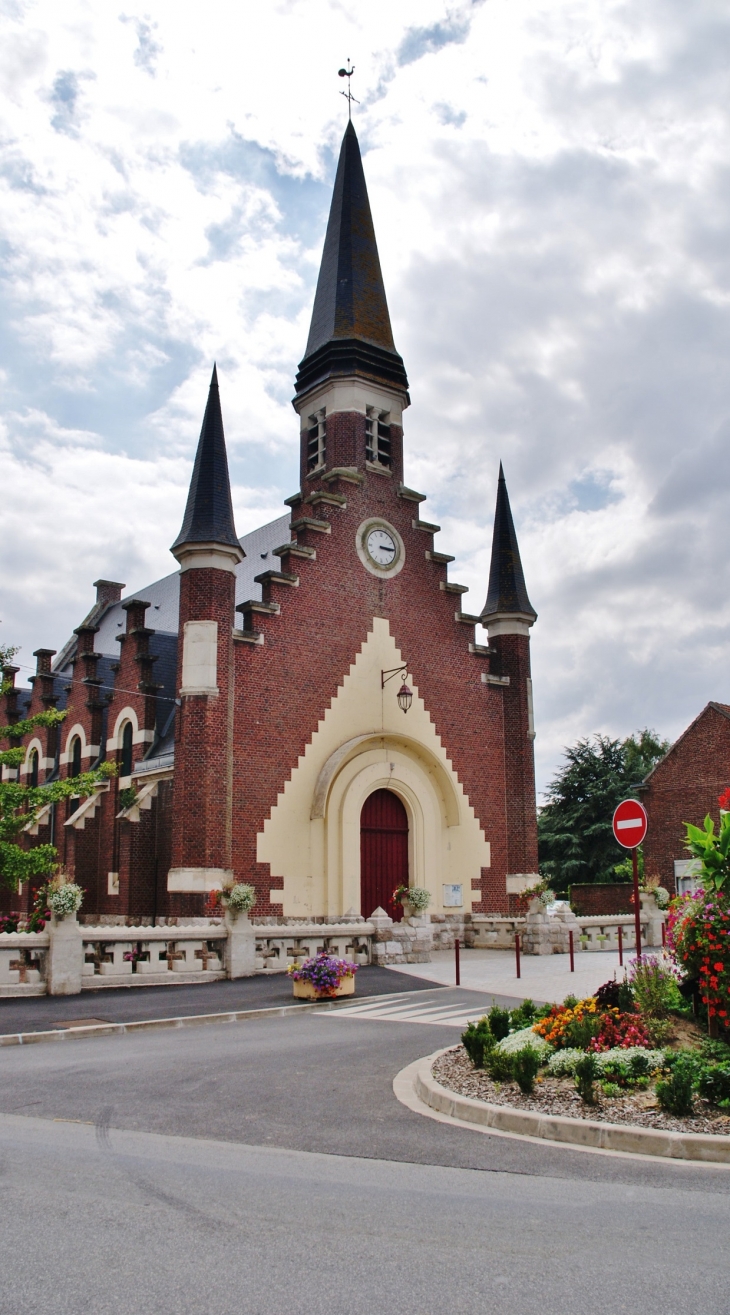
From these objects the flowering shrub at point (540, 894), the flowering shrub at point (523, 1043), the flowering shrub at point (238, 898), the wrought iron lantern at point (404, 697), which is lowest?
the flowering shrub at point (523, 1043)

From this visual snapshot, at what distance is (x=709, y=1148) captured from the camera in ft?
23.1

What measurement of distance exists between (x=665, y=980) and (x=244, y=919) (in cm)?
1142

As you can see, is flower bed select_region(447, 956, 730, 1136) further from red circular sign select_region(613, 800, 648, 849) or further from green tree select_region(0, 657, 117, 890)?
green tree select_region(0, 657, 117, 890)

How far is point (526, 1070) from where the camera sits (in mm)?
8438

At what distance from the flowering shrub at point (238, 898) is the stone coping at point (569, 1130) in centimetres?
1128

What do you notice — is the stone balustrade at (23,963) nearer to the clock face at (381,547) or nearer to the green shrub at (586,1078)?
the green shrub at (586,1078)

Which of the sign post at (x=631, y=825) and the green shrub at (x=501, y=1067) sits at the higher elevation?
the sign post at (x=631, y=825)

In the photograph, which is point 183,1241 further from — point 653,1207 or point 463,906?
point 463,906

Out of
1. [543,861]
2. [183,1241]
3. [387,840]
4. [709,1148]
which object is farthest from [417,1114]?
[543,861]

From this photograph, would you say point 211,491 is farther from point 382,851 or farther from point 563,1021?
point 563,1021

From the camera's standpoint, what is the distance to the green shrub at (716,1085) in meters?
7.82

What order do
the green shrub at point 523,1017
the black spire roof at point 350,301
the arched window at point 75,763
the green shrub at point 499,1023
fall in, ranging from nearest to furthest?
the green shrub at point 499,1023 → the green shrub at point 523,1017 → the black spire roof at point 350,301 → the arched window at point 75,763

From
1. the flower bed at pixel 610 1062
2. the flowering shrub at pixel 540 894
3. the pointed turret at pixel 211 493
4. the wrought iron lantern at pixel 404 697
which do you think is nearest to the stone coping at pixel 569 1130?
the flower bed at pixel 610 1062

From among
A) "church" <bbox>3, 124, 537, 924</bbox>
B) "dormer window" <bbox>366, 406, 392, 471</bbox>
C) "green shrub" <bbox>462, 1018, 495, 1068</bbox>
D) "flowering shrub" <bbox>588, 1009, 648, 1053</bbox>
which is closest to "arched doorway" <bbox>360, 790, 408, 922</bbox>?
"church" <bbox>3, 124, 537, 924</bbox>
